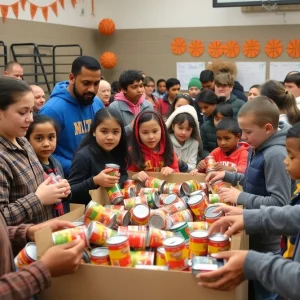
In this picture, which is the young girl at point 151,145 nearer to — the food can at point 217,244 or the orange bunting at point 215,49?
the food can at point 217,244

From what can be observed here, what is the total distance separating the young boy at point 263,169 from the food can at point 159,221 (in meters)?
0.33

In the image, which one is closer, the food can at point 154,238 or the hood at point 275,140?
the food can at point 154,238

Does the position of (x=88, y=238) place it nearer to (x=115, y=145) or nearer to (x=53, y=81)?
(x=115, y=145)

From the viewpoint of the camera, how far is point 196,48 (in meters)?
7.56

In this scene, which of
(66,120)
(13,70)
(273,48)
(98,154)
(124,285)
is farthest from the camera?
(273,48)

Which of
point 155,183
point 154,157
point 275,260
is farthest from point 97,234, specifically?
point 154,157

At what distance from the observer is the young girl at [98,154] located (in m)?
2.12

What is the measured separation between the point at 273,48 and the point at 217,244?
21.2 feet

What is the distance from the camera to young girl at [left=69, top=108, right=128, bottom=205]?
212 cm

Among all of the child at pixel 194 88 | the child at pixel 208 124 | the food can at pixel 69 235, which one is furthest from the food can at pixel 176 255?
the child at pixel 194 88

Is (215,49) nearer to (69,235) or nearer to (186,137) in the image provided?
(186,137)

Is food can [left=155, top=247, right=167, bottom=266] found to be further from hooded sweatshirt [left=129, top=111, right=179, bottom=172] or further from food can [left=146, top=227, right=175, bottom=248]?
hooded sweatshirt [left=129, top=111, right=179, bottom=172]

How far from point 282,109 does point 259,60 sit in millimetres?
4885

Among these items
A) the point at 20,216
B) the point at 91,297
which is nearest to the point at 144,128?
the point at 20,216
